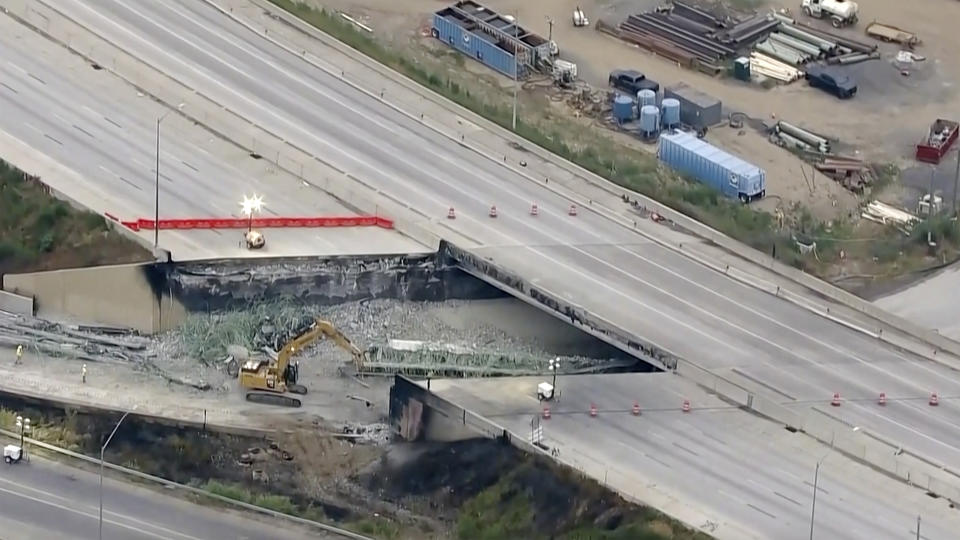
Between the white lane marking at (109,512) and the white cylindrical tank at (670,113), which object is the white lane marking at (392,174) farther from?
the white lane marking at (109,512)

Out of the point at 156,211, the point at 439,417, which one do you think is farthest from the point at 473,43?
the point at 439,417

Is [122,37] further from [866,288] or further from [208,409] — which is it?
[866,288]

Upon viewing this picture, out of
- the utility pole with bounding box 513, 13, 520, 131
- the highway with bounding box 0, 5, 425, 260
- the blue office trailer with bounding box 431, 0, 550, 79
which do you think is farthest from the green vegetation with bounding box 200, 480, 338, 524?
the blue office trailer with bounding box 431, 0, 550, 79

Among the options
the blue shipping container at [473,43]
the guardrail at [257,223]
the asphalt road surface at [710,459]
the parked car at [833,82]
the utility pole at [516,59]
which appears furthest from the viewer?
the blue shipping container at [473,43]

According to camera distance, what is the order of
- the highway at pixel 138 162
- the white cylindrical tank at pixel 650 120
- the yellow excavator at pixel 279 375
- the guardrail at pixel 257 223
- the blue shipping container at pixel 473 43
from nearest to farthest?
the yellow excavator at pixel 279 375, the highway at pixel 138 162, the guardrail at pixel 257 223, the white cylindrical tank at pixel 650 120, the blue shipping container at pixel 473 43

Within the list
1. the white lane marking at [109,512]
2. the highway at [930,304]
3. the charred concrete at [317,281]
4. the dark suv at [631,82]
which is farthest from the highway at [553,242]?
the white lane marking at [109,512]

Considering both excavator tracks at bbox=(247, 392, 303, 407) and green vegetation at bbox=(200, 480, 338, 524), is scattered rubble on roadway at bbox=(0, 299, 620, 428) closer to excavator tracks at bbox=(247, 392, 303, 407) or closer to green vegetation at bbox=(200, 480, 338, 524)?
excavator tracks at bbox=(247, 392, 303, 407)

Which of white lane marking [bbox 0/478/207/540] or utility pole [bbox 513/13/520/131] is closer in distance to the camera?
white lane marking [bbox 0/478/207/540]
